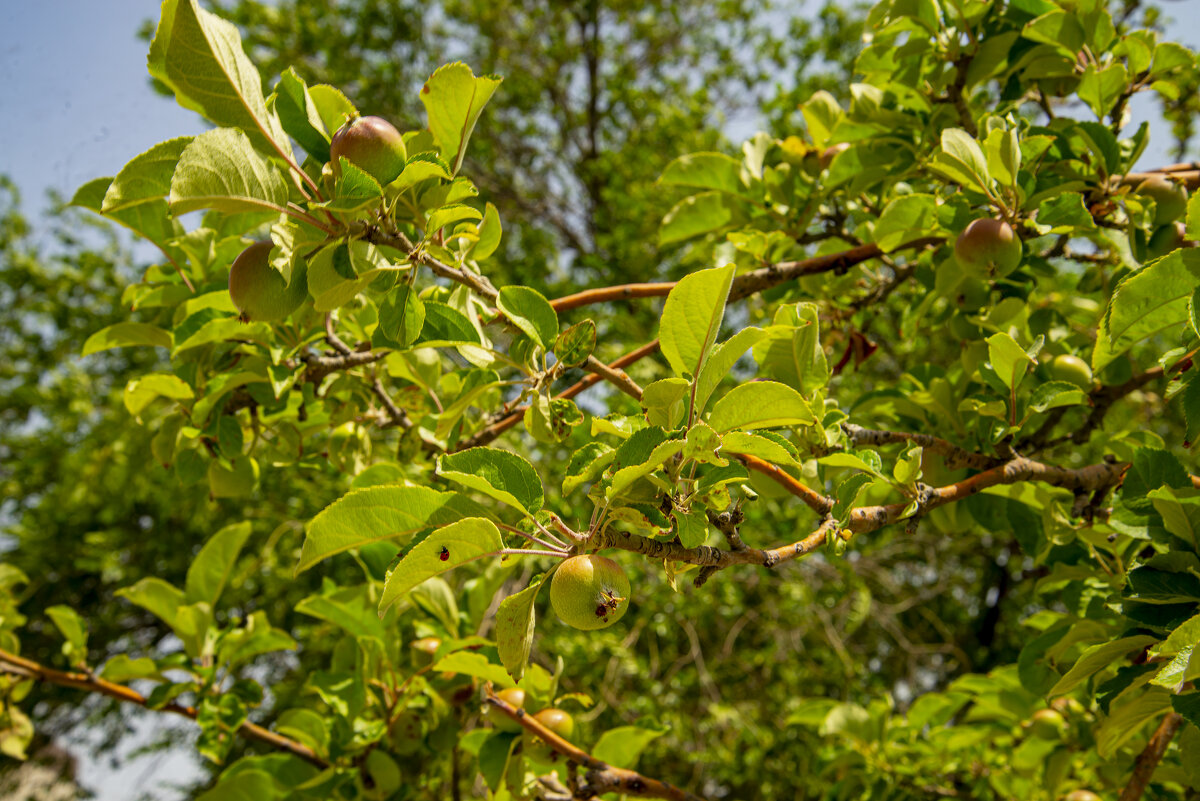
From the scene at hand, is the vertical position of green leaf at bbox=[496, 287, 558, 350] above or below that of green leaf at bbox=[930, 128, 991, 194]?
below

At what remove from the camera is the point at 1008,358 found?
1026 mm

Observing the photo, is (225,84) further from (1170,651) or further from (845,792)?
(845,792)

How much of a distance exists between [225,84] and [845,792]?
1.94 m

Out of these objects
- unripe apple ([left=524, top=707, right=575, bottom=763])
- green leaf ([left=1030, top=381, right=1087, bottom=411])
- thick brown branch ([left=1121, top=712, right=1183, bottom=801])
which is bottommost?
thick brown branch ([left=1121, top=712, right=1183, bottom=801])

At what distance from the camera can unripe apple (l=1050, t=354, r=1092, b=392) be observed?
1292 mm

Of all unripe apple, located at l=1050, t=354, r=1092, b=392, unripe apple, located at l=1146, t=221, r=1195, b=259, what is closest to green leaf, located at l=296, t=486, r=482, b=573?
unripe apple, located at l=1050, t=354, r=1092, b=392

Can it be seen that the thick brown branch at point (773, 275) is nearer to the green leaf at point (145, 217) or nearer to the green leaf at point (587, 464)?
the green leaf at point (587, 464)

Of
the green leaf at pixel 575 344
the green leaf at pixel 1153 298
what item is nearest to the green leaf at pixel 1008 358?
Result: the green leaf at pixel 1153 298

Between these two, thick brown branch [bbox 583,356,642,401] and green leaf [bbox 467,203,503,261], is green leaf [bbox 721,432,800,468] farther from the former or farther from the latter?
green leaf [bbox 467,203,503,261]

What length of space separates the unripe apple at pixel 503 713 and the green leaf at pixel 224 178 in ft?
2.88

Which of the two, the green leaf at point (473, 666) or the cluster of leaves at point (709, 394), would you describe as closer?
the cluster of leaves at point (709, 394)

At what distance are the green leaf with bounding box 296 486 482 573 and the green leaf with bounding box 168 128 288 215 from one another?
30cm

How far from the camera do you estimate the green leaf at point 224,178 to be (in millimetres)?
662

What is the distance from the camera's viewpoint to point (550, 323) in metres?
0.90
